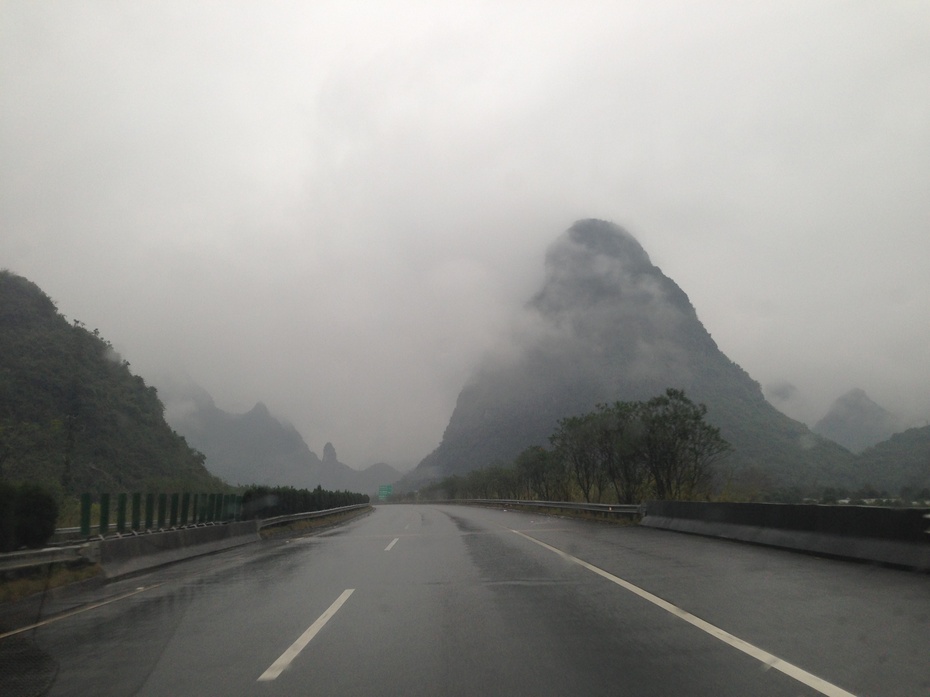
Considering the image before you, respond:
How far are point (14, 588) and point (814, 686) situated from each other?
1091 cm

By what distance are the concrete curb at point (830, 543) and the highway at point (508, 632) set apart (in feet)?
1.02

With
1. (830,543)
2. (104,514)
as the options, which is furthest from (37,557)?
(830,543)

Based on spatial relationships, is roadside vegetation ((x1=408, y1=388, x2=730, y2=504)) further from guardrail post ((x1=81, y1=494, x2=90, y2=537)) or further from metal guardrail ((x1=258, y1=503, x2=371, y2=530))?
guardrail post ((x1=81, y1=494, x2=90, y2=537))

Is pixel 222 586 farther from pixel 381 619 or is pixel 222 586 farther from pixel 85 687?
pixel 85 687

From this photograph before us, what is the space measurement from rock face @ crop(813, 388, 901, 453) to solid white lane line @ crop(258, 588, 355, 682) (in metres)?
76.2

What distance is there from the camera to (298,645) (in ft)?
22.8

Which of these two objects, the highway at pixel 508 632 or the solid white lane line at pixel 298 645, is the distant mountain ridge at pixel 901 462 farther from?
the solid white lane line at pixel 298 645

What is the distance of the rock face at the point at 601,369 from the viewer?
80.4 m

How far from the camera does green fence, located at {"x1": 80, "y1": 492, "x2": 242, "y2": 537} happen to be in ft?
50.6

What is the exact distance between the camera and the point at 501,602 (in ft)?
30.0

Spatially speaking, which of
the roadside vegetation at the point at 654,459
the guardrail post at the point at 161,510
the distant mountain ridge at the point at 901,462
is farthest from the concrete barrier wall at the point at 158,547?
the roadside vegetation at the point at 654,459

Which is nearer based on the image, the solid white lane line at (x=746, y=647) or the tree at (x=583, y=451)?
the solid white lane line at (x=746, y=647)

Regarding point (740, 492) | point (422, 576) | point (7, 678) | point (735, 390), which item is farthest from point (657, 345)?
point (7, 678)

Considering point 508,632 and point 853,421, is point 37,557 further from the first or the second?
point 853,421
